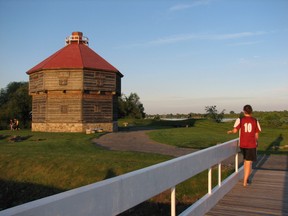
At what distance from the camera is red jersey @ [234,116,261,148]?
8.19 m

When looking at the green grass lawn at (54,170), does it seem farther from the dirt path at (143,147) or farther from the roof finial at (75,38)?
the roof finial at (75,38)

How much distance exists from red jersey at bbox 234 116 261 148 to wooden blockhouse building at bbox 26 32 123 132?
27.3 metres

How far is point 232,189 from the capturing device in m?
7.68

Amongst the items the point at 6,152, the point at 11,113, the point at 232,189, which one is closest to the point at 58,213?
the point at 232,189

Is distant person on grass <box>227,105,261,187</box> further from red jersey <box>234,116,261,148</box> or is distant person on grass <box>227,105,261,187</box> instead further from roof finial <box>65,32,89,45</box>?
roof finial <box>65,32,89,45</box>

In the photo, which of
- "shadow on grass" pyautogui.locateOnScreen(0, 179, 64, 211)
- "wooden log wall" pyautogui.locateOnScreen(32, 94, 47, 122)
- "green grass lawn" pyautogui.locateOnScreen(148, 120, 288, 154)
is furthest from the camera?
"wooden log wall" pyautogui.locateOnScreen(32, 94, 47, 122)

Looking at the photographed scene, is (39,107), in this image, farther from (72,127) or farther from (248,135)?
(248,135)

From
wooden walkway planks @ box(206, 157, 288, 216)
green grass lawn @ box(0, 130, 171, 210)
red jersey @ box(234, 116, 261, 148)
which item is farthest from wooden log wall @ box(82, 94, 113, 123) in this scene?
red jersey @ box(234, 116, 261, 148)

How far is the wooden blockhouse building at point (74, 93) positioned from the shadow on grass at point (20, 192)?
19945 millimetres


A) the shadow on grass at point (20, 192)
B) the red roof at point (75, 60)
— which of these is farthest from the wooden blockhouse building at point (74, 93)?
the shadow on grass at point (20, 192)

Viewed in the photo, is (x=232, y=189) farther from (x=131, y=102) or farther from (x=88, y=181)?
(x=131, y=102)

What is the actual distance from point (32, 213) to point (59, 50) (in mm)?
39771

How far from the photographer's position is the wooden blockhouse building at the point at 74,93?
113 feet

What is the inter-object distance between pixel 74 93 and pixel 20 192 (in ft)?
70.7
